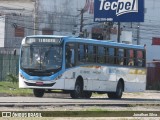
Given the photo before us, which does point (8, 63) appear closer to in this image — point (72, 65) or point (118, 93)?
point (118, 93)

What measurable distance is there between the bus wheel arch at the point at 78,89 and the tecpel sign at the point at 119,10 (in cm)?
2815

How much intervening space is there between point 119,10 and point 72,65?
29825mm

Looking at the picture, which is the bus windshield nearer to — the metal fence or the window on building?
the metal fence

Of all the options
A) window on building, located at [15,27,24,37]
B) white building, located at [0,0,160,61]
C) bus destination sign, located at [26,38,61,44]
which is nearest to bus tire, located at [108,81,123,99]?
bus destination sign, located at [26,38,61,44]

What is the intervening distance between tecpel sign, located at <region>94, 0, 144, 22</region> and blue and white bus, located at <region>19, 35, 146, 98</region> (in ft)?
78.7

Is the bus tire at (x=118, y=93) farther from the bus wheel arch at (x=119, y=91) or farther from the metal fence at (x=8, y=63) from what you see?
the metal fence at (x=8, y=63)

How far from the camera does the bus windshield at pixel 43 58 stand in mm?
29234

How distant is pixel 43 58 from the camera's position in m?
29.2

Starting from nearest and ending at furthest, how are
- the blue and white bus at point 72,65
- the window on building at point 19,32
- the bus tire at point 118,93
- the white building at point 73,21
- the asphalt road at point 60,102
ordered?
the asphalt road at point 60,102 < the blue and white bus at point 72,65 < the bus tire at point 118,93 < the white building at point 73,21 < the window on building at point 19,32

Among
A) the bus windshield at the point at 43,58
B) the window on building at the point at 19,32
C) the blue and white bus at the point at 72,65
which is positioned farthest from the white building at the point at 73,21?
the bus windshield at the point at 43,58

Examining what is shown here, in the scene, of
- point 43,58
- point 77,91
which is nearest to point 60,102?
point 43,58

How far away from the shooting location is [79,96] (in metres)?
31.0

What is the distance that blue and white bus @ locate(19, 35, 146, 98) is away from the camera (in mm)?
29344

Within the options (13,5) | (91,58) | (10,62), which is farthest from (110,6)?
(13,5)
